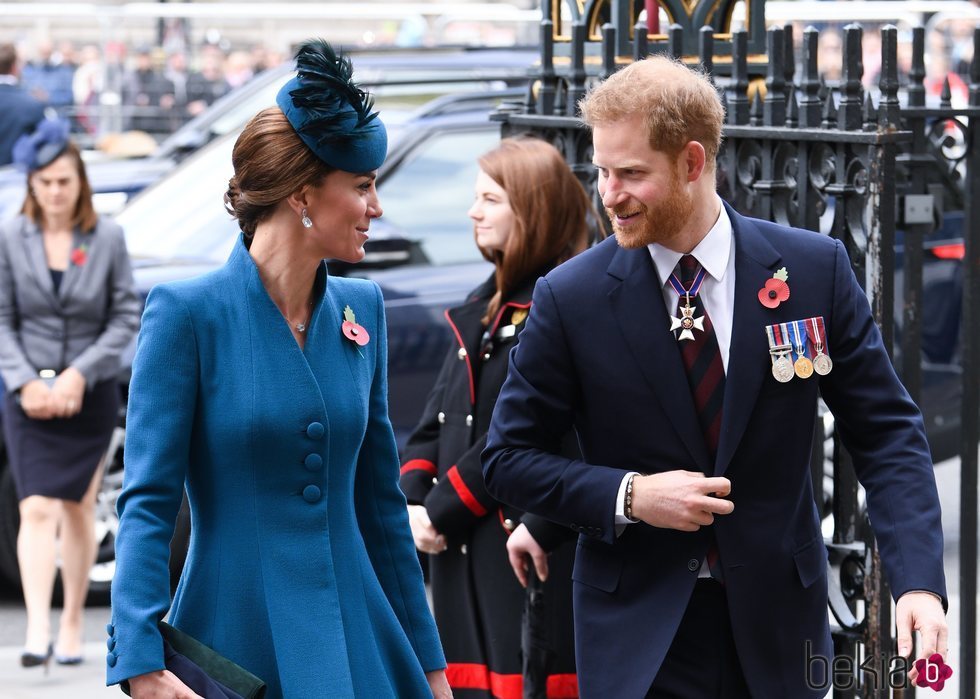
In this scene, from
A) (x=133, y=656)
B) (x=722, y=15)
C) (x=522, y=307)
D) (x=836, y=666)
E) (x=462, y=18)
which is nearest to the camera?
(x=133, y=656)

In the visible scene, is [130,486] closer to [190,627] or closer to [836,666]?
[190,627]

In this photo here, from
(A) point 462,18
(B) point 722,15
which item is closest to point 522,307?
(B) point 722,15

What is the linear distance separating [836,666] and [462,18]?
11.2m

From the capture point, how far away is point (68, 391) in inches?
262

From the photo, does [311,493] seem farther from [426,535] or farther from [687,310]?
[426,535]

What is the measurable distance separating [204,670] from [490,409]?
1.72 metres

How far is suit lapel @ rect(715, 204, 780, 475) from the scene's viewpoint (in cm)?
309

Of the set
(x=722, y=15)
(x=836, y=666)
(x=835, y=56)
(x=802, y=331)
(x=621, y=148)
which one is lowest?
(x=836, y=666)

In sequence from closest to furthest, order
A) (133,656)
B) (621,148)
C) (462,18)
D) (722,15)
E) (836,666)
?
(133,656) → (621,148) → (836,666) → (722,15) → (462,18)

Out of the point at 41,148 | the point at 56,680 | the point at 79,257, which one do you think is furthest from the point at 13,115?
the point at 56,680

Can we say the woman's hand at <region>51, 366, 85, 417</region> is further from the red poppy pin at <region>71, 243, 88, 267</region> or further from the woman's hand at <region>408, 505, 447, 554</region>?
the woman's hand at <region>408, 505, 447, 554</region>

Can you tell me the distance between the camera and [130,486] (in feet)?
9.82

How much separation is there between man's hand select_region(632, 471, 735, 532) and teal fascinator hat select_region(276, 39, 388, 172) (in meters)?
0.82


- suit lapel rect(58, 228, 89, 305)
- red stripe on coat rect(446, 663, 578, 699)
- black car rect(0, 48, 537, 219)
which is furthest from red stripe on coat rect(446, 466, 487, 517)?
black car rect(0, 48, 537, 219)
